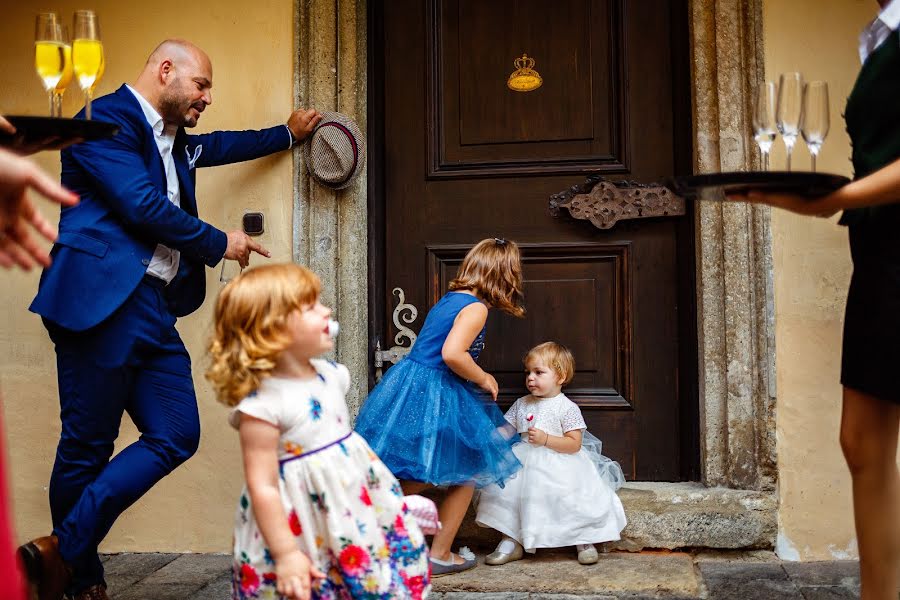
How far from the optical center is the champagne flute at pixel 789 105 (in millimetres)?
2357

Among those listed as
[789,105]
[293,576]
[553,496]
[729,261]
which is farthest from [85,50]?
[729,261]

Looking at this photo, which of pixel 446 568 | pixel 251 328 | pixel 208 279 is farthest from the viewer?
pixel 208 279

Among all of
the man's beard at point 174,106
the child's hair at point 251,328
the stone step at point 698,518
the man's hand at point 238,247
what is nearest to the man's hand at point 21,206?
the child's hair at point 251,328

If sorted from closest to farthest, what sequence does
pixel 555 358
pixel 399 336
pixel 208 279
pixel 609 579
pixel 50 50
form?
pixel 50 50 → pixel 609 579 → pixel 555 358 → pixel 208 279 → pixel 399 336

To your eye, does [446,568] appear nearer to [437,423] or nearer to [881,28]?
[437,423]

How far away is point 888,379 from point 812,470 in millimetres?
1446

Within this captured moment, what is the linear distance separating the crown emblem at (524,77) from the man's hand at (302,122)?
850mm

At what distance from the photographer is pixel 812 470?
3410 millimetres

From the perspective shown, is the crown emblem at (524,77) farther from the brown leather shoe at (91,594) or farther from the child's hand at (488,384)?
the brown leather shoe at (91,594)

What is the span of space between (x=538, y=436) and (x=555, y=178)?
3.61 ft

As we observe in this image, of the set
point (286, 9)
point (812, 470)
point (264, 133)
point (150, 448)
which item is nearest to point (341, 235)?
point (264, 133)

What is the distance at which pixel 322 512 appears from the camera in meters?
2.01

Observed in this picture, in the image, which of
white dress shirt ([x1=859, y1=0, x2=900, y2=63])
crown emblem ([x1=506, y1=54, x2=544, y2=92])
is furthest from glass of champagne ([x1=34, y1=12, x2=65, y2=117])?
white dress shirt ([x1=859, y1=0, x2=900, y2=63])

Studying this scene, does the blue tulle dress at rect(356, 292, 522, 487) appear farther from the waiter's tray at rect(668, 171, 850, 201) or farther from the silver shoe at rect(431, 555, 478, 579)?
the waiter's tray at rect(668, 171, 850, 201)
